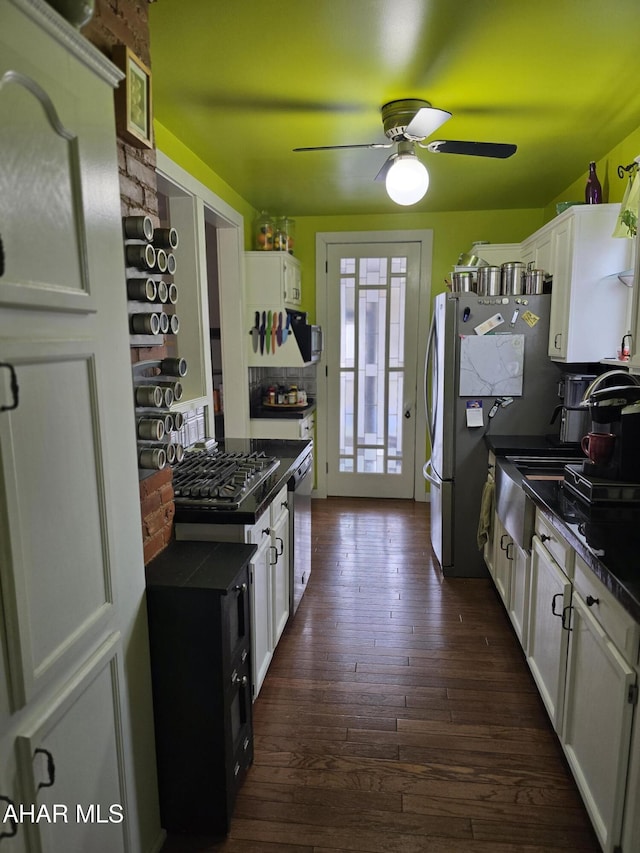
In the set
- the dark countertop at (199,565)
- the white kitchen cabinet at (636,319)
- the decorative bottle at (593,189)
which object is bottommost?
the dark countertop at (199,565)

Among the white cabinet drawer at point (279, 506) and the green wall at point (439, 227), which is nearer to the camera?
the white cabinet drawer at point (279, 506)

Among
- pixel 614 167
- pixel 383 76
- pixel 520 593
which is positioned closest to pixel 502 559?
pixel 520 593

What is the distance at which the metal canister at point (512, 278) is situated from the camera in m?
3.27

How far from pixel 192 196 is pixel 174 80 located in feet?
2.85

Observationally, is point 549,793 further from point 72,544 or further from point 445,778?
point 72,544

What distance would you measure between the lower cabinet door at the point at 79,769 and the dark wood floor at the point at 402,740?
48cm

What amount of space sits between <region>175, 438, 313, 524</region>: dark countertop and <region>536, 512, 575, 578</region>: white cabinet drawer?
1092mm

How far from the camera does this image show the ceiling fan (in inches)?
90.8

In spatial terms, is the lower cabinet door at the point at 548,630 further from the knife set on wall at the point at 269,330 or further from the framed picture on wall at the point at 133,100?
the knife set on wall at the point at 269,330

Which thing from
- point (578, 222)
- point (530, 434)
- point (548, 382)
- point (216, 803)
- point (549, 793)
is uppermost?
point (578, 222)

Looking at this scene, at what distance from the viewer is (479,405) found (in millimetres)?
3352

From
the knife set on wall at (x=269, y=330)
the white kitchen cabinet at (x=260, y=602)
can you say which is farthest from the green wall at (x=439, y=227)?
the white kitchen cabinet at (x=260, y=602)

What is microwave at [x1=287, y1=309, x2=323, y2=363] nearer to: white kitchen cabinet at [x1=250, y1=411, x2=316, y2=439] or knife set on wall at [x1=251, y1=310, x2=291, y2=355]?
knife set on wall at [x1=251, y1=310, x2=291, y2=355]

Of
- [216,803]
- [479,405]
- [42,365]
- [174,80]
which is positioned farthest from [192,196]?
[216,803]
